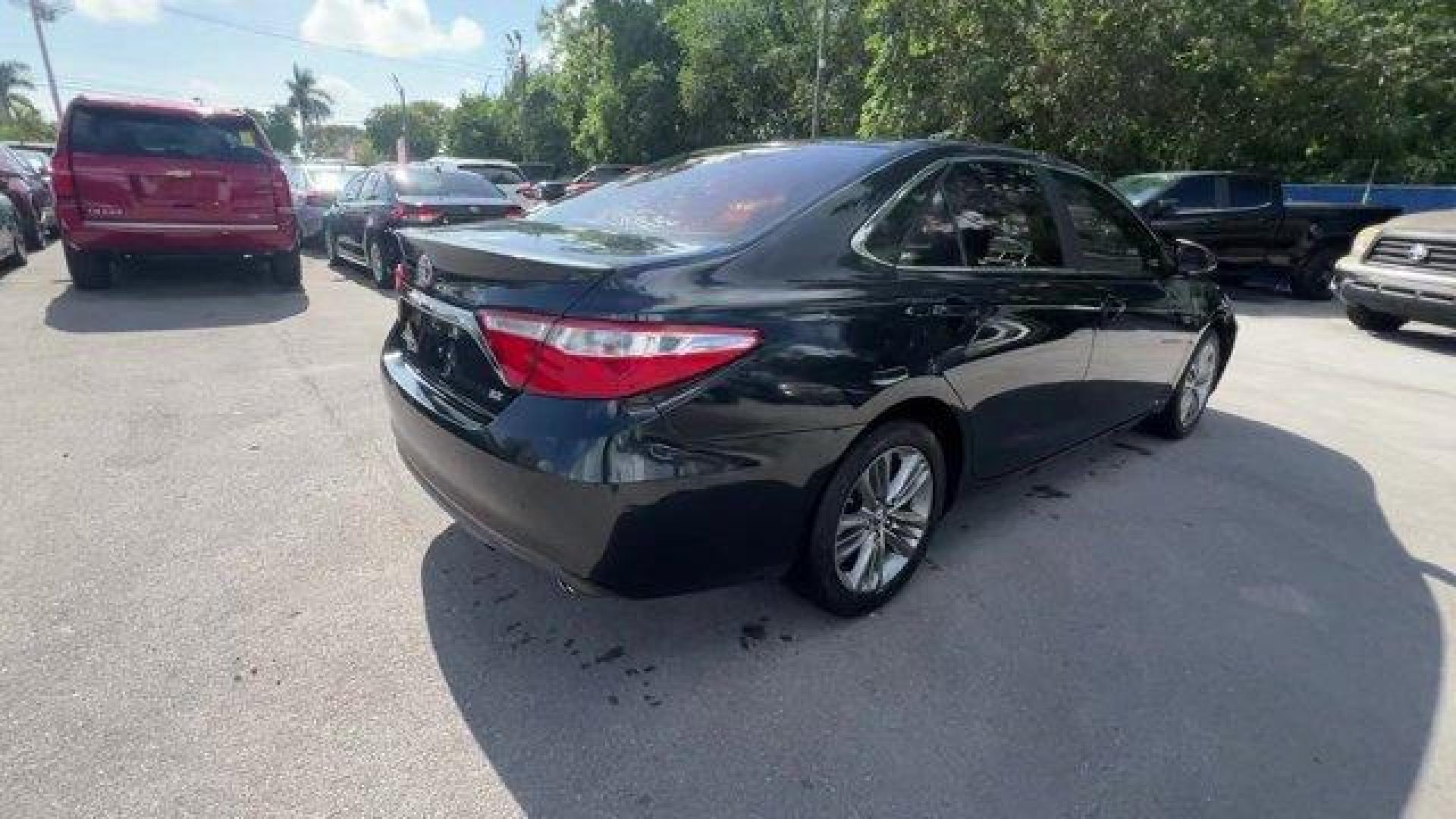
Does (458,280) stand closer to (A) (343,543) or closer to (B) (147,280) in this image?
(A) (343,543)

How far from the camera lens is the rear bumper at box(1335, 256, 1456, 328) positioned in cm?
737

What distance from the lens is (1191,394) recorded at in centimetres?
489

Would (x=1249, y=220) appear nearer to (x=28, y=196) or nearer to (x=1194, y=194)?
(x=1194, y=194)

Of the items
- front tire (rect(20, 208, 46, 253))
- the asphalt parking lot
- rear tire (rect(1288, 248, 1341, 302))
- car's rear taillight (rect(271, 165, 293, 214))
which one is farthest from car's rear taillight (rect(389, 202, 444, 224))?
rear tire (rect(1288, 248, 1341, 302))

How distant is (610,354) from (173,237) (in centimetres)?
738

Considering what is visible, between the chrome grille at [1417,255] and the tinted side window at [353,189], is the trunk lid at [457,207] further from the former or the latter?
the chrome grille at [1417,255]

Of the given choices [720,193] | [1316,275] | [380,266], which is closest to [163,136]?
[380,266]

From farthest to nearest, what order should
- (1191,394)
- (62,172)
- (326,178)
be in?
(326,178)
(62,172)
(1191,394)

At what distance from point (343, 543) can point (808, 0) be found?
28179 millimetres

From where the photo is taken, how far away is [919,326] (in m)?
2.68

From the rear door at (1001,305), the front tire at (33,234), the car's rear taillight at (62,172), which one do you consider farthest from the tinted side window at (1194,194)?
the front tire at (33,234)

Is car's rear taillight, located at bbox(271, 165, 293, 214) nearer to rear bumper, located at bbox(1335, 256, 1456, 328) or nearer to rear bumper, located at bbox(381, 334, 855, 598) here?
rear bumper, located at bbox(381, 334, 855, 598)

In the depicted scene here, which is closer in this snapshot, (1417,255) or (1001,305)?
(1001,305)

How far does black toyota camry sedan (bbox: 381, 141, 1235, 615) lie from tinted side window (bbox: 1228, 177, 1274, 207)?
9.19 metres
